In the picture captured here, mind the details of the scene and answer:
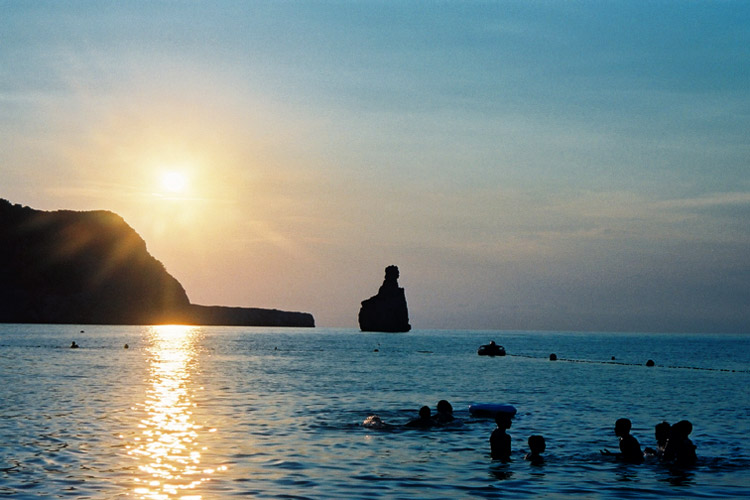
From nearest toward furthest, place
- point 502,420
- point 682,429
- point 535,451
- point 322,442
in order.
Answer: point 682,429, point 502,420, point 535,451, point 322,442

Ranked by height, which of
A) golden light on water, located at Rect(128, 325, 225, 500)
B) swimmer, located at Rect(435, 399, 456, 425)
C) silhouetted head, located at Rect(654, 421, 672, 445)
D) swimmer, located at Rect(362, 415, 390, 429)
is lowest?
golden light on water, located at Rect(128, 325, 225, 500)

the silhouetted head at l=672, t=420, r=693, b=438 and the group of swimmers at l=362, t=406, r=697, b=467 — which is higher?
the silhouetted head at l=672, t=420, r=693, b=438

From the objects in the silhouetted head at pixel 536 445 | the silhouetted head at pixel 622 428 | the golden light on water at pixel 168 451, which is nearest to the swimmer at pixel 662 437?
the silhouetted head at pixel 622 428

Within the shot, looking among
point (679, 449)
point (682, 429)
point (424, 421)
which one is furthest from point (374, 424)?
point (682, 429)

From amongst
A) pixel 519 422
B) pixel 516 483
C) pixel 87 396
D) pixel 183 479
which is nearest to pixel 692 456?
pixel 516 483

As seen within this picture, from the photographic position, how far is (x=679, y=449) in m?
28.8

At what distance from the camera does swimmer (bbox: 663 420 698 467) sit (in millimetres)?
28750

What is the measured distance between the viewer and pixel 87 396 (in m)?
52.3

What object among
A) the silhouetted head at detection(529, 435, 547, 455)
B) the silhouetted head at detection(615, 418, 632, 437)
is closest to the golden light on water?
the silhouetted head at detection(529, 435, 547, 455)

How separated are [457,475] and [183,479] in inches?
335

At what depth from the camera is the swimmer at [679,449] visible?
94.3ft

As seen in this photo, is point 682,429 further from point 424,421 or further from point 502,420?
point 424,421

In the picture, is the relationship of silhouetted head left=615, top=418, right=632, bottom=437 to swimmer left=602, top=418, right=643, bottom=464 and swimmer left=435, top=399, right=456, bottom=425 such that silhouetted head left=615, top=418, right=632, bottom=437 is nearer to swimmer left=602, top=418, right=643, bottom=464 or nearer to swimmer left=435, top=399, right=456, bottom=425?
swimmer left=602, top=418, right=643, bottom=464

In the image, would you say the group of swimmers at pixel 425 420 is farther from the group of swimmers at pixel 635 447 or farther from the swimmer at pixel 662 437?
the swimmer at pixel 662 437
